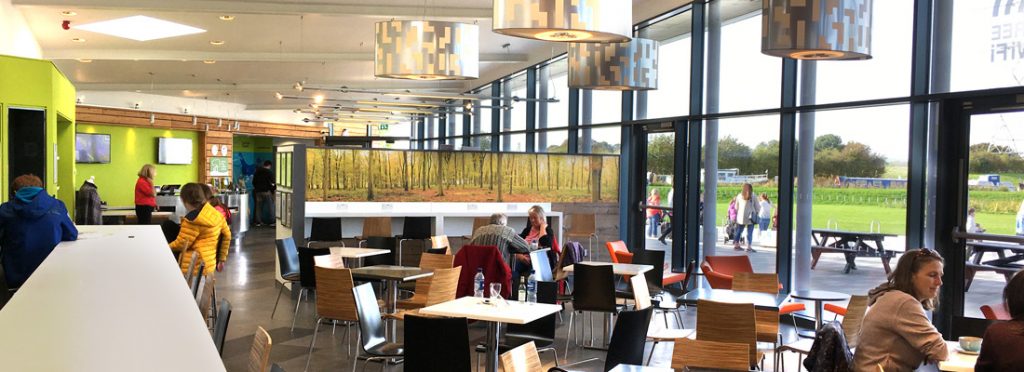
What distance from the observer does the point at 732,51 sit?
36.3 feet

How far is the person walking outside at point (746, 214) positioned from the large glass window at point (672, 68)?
1.50 meters

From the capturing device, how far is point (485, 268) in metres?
8.26

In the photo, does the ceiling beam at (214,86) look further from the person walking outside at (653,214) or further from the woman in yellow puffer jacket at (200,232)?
the woman in yellow puffer jacket at (200,232)

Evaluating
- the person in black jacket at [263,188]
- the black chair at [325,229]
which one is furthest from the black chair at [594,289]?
the person in black jacket at [263,188]

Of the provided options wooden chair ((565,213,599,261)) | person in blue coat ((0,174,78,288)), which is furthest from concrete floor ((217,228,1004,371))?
person in blue coat ((0,174,78,288))

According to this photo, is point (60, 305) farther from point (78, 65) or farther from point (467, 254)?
point (78, 65)

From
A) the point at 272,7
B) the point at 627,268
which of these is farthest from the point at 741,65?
the point at 272,7

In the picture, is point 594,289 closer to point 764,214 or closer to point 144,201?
point 764,214

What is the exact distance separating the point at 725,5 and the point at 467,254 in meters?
4.83

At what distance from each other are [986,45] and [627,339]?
4.31m

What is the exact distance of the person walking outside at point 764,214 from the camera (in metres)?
10.5

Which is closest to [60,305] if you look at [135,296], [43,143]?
[135,296]

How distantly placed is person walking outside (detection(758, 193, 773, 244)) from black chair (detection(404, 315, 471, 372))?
20.0ft

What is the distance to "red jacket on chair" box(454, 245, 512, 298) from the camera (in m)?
8.25
